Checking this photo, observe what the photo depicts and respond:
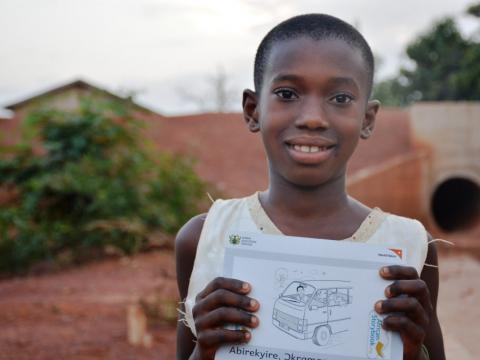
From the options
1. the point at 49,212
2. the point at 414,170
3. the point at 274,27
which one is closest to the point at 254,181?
the point at 414,170

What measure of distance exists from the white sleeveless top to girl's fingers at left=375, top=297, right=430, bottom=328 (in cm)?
21

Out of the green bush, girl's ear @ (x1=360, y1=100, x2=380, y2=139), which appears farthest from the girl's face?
the green bush

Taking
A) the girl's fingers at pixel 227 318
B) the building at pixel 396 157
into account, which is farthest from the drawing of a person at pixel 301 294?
the building at pixel 396 157

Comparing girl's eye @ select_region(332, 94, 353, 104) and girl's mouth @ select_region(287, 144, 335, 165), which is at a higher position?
girl's eye @ select_region(332, 94, 353, 104)

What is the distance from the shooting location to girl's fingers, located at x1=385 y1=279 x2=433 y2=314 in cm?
124

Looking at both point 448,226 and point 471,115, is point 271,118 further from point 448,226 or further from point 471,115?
point 448,226

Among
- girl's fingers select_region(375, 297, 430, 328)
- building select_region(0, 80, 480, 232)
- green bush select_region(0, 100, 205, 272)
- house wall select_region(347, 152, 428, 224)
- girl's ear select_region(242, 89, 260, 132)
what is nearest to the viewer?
girl's fingers select_region(375, 297, 430, 328)

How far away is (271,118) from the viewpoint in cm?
144

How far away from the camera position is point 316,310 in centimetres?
129

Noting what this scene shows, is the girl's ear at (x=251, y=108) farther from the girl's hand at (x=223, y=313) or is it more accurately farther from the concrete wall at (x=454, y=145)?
the concrete wall at (x=454, y=145)

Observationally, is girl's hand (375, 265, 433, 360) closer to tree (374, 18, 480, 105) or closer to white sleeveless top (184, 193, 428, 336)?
white sleeveless top (184, 193, 428, 336)

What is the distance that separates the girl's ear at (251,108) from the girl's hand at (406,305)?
1.84 feet

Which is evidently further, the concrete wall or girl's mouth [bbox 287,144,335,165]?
the concrete wall

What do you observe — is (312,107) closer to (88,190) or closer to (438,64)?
(88,190)
